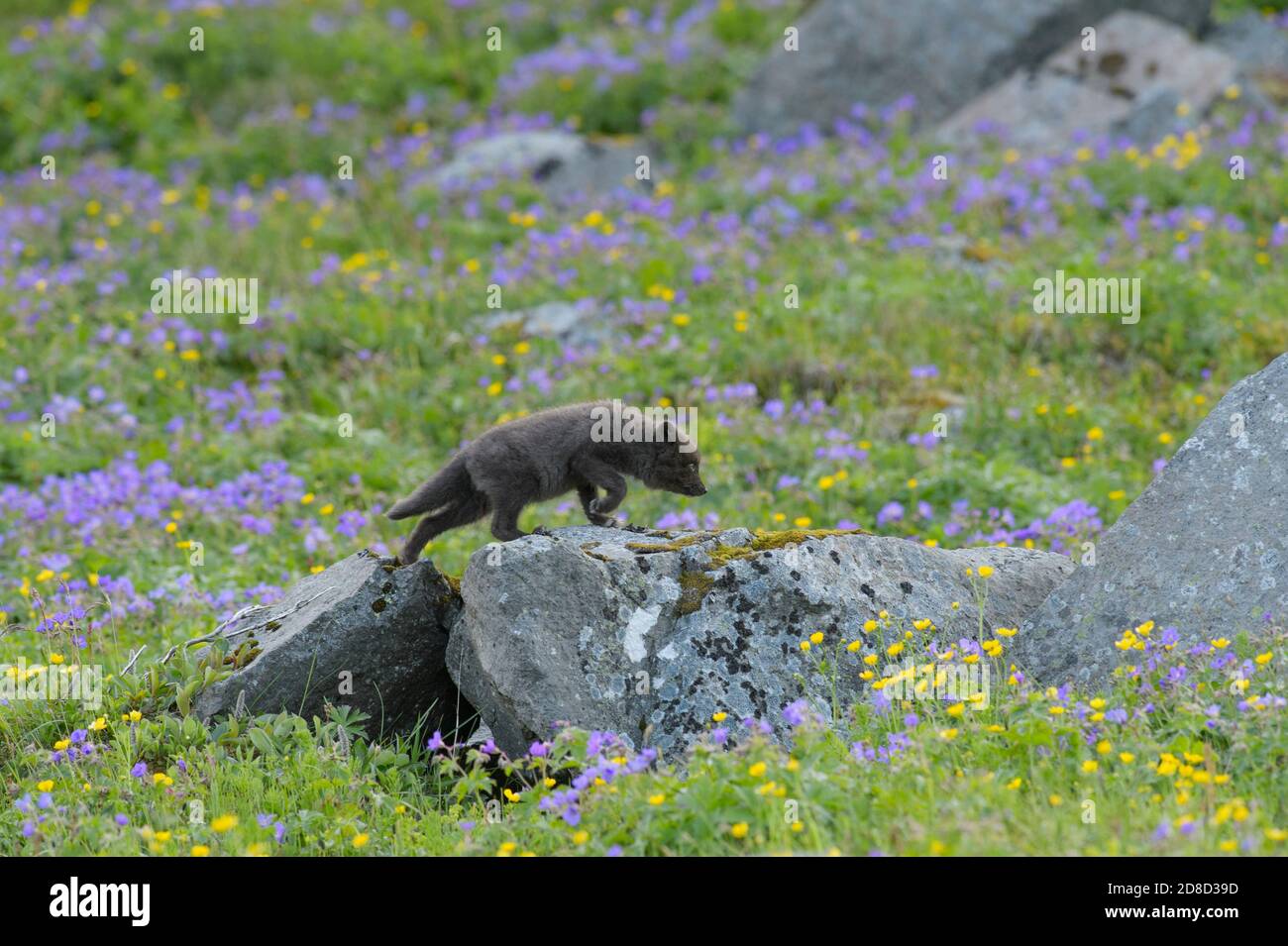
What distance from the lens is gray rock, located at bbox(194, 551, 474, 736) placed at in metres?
6.18

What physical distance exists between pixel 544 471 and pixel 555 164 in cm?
886

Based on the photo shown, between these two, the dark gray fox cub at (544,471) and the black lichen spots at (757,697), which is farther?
the dark gray fox cub at (544,471)

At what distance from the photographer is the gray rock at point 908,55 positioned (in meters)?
15.5

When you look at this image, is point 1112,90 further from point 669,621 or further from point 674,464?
point 669,621

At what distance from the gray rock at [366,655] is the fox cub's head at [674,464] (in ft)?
4.23

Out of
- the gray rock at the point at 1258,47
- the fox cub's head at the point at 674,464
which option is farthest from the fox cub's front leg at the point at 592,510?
the gray rock at the point at 1258,47

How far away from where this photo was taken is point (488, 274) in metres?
12.6

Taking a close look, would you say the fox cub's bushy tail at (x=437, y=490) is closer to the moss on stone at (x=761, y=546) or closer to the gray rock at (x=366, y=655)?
the gray rock at (x=366, y=655)

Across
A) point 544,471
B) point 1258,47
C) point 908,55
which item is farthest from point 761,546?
point 1258,47

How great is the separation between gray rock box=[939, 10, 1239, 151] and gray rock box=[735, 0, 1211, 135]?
0.24 m

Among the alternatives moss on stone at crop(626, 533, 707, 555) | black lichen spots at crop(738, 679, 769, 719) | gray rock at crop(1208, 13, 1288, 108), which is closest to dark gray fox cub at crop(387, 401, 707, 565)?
moss on stone at crop(626, 533, 707, 555)
